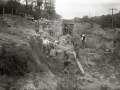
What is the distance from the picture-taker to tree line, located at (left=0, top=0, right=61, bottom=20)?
19105 millimetres

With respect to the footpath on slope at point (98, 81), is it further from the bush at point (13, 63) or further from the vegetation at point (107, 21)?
the vegetation at point (107, 21)

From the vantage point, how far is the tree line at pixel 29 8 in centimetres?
1910

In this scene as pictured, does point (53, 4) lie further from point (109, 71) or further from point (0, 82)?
point (0, 82)

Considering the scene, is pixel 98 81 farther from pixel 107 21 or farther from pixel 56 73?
pixel 107 21

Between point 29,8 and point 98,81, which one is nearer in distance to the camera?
point 98,81

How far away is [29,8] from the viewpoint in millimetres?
29156

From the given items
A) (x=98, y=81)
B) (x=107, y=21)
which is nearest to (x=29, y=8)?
(x=107, y=21)

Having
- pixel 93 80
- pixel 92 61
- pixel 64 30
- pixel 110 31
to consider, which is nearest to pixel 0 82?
pixel 93 80

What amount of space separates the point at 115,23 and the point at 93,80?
1555 cm

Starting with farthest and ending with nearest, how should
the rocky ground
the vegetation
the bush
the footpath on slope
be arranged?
the vegetation, the footpath on slope, the rocky ground, the bush

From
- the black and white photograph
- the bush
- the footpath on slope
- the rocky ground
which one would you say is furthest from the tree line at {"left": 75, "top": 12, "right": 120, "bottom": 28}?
the bush

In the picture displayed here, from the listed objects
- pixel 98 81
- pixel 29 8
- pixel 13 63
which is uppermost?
pixel 29 8

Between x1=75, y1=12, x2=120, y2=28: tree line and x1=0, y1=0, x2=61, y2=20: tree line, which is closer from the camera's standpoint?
x1=0, y1=0, x2=61, y2=20: tree line

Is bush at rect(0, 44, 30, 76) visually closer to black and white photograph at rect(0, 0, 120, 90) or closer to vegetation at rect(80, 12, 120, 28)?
black and white photograph at rect(0, 0, 120, 90)
